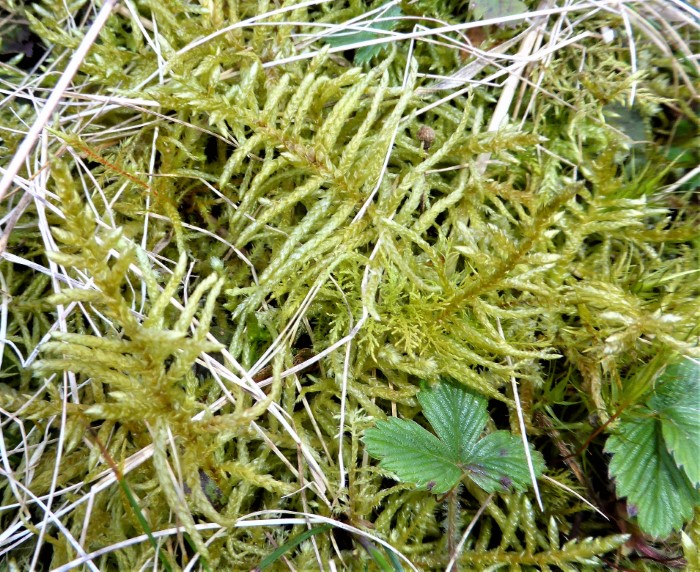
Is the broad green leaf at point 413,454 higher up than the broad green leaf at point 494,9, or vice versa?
the broad green leaf at point 494,9

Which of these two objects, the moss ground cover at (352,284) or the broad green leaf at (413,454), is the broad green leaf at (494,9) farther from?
the broad green leaf at (413,454)

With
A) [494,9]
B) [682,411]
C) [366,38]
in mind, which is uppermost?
[494,9]

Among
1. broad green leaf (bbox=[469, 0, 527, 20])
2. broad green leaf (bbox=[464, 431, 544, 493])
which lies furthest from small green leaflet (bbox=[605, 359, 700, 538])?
broad green leaf (bbox=[469, 0, 527, 20])

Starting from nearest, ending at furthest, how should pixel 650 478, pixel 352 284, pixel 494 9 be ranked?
1. pixel 650 478
2. pixel 352 284
3. pixel 494 9

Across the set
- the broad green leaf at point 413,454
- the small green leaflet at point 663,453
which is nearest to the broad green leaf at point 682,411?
the small green leaflet at point 663,453

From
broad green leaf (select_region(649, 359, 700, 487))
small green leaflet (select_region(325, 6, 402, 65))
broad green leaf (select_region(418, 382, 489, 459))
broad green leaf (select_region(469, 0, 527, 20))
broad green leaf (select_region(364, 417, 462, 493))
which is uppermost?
broad green leaf (select_region(469, 0, 527, 20))

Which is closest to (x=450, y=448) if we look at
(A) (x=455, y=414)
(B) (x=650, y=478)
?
(A) (x=455, y=414)

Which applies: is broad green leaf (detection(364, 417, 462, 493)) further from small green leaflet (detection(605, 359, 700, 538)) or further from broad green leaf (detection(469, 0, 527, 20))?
broad green leaf (detection(469, 0, 527, 20))

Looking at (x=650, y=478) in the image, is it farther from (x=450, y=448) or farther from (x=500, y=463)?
(x=450, y=448)
